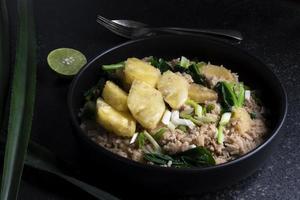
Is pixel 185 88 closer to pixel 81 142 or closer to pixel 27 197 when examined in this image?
pixel 81 142

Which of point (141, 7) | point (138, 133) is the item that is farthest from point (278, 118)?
point (141, 7)

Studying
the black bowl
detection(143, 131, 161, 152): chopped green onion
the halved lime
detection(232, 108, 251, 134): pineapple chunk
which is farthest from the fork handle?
detection(143, 131, 161, 152): chopped green onion

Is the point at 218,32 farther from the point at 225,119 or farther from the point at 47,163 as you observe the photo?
the point at 47,163

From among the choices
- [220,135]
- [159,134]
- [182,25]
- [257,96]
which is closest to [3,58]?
[159,134]

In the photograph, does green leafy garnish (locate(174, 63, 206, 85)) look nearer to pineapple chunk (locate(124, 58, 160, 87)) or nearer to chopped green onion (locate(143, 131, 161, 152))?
pineapple chunk (locate(124, 58, 160, 87))

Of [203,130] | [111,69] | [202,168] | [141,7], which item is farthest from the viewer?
[141,7]

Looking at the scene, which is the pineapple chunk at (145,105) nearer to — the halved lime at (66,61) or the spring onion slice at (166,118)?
the spring onion slice at (166,118)

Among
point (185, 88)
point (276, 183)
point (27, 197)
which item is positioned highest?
point (185, 88)
